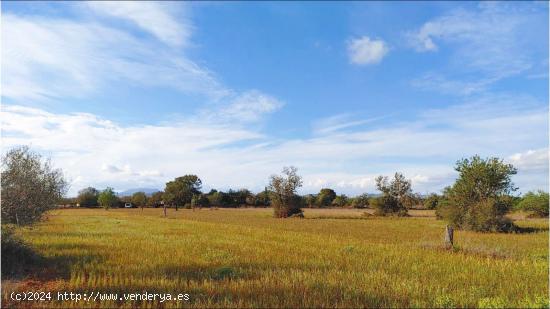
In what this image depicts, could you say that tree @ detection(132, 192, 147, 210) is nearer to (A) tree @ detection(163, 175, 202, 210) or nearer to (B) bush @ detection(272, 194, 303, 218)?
(A) tree @ detection(163, 175, 202, 210)

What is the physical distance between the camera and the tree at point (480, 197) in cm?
3619

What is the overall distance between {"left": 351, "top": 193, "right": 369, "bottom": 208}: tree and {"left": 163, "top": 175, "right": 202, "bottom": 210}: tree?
52.5 meters

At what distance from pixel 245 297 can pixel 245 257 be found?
7270 millimetres

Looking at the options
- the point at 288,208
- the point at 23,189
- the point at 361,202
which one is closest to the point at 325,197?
the point at 361,202

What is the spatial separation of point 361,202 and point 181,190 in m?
57.5

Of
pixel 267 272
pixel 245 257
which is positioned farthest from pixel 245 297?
pixel 245 257

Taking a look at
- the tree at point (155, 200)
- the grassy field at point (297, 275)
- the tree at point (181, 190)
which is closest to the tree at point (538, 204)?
the grassy field at point (297, 275)

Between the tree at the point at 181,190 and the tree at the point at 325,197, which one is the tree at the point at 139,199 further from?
the tree at the point at 325,197

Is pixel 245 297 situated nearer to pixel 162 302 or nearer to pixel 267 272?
pixel 162 302

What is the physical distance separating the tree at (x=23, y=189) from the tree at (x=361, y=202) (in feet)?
348

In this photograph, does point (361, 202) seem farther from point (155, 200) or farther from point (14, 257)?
point (14, 257)

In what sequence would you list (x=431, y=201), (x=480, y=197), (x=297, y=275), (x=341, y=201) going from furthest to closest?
1. (x=341, y=201)
2. (x=431, y=201)
3. (x=480, y=197)
4. (x=297, y=275)

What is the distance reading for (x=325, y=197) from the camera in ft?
471

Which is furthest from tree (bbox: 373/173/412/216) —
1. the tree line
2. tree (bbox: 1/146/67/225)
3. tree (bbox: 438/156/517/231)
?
tree (bbox: 1/146/67/225)
